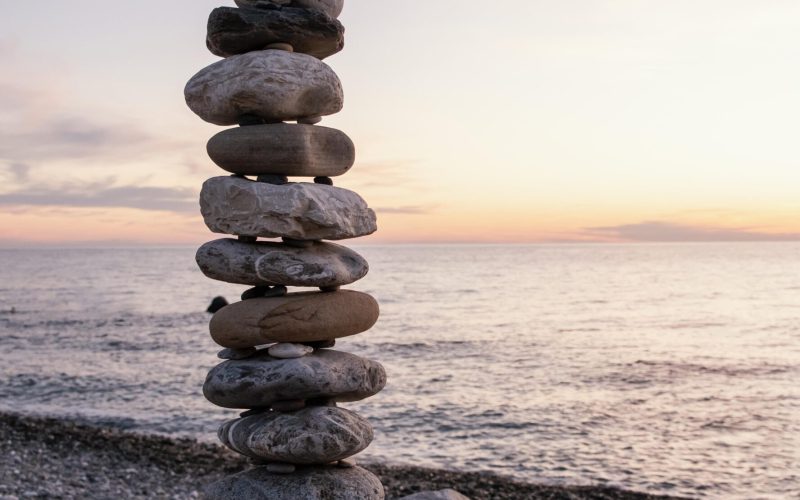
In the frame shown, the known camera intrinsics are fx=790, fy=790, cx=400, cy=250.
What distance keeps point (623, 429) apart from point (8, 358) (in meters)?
21.7

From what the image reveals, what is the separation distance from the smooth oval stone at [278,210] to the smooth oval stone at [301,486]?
2137 mm

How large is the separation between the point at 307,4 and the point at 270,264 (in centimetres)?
248

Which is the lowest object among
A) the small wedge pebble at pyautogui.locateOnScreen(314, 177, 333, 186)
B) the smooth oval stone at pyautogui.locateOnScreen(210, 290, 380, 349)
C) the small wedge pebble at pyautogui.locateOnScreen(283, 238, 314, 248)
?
the smooth oval stone at pyautogui.locateOnScreen(210, 290, 380, 349)

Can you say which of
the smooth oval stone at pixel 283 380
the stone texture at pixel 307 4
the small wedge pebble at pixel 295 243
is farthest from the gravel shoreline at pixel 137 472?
the stone texture at pixel 307 4

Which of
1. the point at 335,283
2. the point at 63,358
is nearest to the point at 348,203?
the point at 335,283

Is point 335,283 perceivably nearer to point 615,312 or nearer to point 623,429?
point 623,429

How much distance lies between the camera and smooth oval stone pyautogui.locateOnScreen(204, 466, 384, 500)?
22.7 feet

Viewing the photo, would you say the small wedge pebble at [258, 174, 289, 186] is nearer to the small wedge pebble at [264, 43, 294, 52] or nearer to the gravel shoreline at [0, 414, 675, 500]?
the small wedge pebble at [264, 43, 294, 52]

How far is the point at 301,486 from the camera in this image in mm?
6941

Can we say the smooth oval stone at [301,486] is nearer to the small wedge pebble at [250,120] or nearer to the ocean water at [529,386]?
the small wedge pebble at [250,120]

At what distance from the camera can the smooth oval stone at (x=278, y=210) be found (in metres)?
6.80

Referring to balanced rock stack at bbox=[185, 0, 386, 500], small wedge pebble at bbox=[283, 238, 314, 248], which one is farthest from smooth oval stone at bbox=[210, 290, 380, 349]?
small wedge pebble at bbox=[283, 238, 314, 248]

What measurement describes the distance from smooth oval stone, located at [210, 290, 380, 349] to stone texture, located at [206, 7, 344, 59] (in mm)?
Answer: 2309

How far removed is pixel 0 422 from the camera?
51.6 feet
